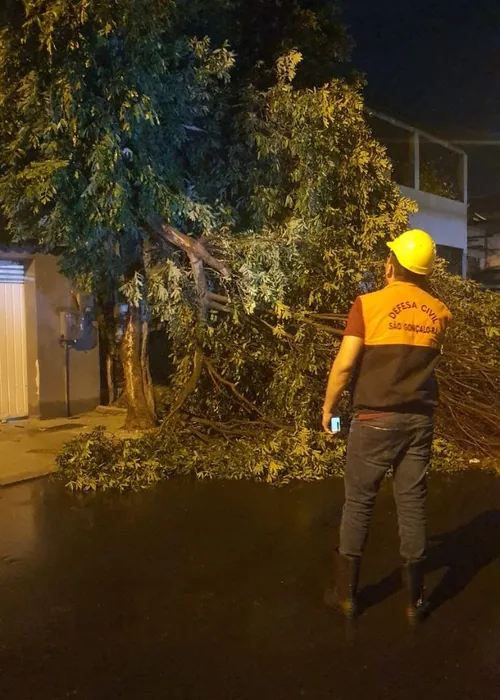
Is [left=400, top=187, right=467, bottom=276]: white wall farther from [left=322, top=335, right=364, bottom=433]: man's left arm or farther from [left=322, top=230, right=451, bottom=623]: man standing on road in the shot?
[left=322, top=335, right=364, bottom=433]: man's left arm

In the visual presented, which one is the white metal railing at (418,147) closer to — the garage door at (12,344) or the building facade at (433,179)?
the building facade at (433,179)

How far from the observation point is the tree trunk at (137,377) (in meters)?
8.59

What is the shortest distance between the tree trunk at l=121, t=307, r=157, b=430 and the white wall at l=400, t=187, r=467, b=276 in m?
9.12

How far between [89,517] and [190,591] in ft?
5.79


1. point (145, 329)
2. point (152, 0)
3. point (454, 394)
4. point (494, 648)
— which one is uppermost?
point (152, 0)

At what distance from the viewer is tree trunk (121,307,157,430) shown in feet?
28.2

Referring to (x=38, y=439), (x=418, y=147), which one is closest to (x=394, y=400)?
(x=38, y=439)

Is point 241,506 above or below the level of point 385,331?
below

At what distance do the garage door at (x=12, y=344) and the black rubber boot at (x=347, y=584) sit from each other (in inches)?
264

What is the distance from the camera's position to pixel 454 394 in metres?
6.99

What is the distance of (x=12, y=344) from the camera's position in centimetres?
934

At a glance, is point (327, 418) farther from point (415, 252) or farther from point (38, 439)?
point (38, 439)

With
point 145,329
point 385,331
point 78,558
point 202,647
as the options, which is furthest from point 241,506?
point 145,329

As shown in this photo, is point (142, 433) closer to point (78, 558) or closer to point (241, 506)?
point (241, 506)
